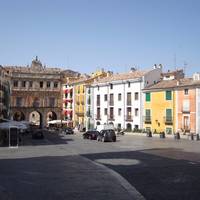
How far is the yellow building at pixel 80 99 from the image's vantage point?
88.1m

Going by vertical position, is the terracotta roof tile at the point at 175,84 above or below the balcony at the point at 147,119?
above

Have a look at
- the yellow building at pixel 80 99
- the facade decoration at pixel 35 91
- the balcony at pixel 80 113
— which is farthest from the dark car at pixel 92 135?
the facade decoration at pixel 35 91

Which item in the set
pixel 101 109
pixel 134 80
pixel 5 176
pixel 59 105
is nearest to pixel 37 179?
pixel 5 176

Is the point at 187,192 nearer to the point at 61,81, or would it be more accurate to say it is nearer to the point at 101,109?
the point at 101,109

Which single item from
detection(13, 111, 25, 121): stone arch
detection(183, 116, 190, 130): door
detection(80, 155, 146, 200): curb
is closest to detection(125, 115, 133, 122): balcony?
detection(183, 116, 190, 130): door

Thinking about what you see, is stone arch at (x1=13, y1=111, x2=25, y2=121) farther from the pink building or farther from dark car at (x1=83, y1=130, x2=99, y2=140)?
the pink building

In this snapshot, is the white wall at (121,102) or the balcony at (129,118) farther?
the balcony at (129,118)

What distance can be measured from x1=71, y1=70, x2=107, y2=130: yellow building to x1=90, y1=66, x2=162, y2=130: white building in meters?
4.74

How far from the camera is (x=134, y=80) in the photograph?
70.0m

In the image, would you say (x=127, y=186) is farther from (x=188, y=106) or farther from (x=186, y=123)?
(x=186, y=123)

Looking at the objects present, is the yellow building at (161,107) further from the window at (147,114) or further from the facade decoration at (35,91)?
the facade decoration at (35,91)

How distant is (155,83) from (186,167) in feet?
155

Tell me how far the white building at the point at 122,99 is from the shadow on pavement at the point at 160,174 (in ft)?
132

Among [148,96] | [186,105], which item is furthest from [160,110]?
[186,105]
